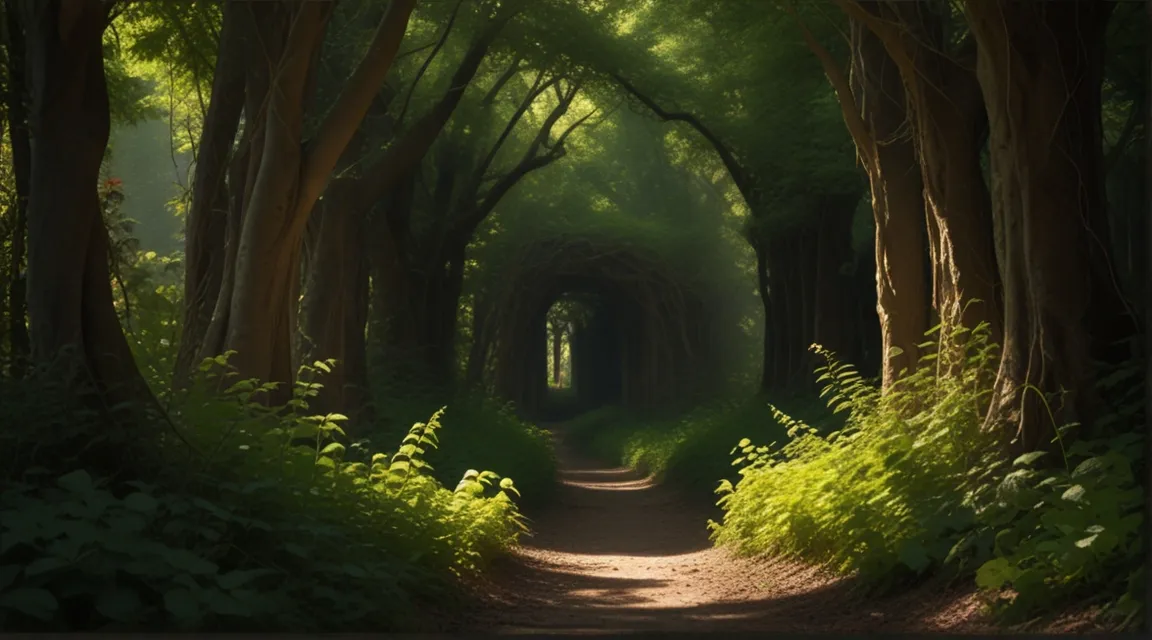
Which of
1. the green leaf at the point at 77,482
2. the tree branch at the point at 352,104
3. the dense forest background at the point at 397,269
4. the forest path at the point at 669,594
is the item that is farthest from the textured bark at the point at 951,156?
the green leaf at the point at 77,482

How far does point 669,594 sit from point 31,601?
17.5 feet

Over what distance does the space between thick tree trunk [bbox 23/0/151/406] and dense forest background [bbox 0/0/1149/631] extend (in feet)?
0.05

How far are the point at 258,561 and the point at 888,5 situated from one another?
6.01 metres

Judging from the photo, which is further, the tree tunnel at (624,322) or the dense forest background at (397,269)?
the tree tunnel at (624,322)

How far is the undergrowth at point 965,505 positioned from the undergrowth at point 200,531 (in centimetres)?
255

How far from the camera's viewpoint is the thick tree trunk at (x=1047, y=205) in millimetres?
7340

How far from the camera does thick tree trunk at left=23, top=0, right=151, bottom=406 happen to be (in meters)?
6.23

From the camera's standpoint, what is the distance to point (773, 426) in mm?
20391

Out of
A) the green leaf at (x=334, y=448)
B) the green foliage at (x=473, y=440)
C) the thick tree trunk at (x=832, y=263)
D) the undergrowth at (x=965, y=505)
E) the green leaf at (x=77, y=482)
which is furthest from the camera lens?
the thick tree trunk at (x=832, y=263)

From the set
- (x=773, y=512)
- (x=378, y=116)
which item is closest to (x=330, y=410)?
(x=378, y=116)

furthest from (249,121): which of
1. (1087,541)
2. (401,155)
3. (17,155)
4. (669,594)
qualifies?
(1087,541)

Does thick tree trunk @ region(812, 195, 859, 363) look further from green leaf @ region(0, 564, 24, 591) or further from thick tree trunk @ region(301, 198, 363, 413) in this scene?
green leaf @ region(0, 564, 24, 591)

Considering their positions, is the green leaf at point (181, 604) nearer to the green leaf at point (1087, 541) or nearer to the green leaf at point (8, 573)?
the green leaf at point (8, 573)

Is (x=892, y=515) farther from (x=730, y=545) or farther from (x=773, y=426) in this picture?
(x=773, y=426)
